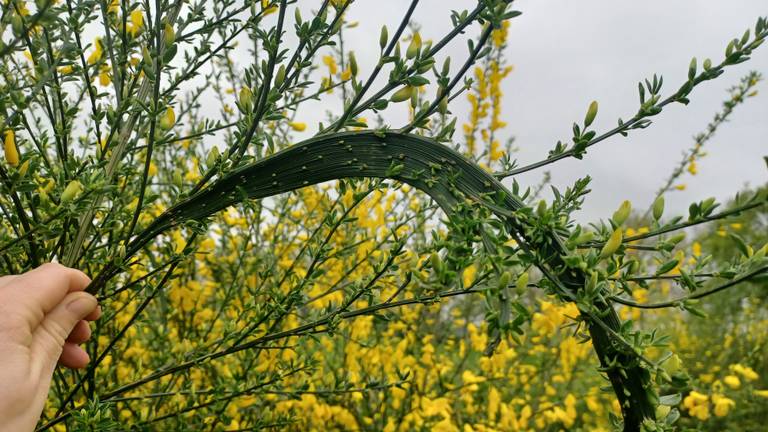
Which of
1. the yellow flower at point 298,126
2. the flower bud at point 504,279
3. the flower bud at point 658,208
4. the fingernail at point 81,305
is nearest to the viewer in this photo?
the flower bud at point 504,279

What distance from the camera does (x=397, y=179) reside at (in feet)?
3.40

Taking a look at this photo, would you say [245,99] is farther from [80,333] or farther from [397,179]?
[80,333]

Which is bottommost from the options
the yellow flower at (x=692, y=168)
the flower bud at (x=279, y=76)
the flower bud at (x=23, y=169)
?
the flower bud at (x=23, y=169)

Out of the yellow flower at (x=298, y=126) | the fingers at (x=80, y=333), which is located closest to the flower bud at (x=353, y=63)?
the fingers at (x=80, y=333)

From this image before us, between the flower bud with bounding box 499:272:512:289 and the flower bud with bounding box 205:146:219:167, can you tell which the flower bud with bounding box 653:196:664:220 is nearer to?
the flower bud with bounding box 499:272:512:289

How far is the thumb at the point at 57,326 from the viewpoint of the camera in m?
0.95

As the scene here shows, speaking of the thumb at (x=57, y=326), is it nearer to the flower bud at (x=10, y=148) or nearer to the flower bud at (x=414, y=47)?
the flower bud at (x=10, y=148)

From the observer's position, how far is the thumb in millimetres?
953

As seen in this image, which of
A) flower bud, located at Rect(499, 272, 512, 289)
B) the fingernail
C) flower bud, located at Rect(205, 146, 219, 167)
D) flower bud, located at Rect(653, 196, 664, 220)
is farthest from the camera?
flower bud, located at Rect(205, 146, 219, 167)

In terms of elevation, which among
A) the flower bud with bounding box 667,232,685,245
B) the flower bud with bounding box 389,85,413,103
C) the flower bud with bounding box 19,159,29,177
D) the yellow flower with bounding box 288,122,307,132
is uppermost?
the yellow flower with bounding box 288,122,307,132

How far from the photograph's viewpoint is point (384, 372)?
2.94 m

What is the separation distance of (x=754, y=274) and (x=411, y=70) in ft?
2.07

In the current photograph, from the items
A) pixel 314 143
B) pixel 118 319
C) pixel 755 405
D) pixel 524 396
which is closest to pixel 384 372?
pixel 118 319

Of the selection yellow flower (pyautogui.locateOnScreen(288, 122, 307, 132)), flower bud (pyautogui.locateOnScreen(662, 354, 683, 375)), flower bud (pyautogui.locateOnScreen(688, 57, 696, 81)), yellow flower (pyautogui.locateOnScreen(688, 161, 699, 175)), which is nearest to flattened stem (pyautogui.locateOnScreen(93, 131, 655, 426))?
flower bud (pyautogui.locateOnScreen(662, 354, 683, 375))
